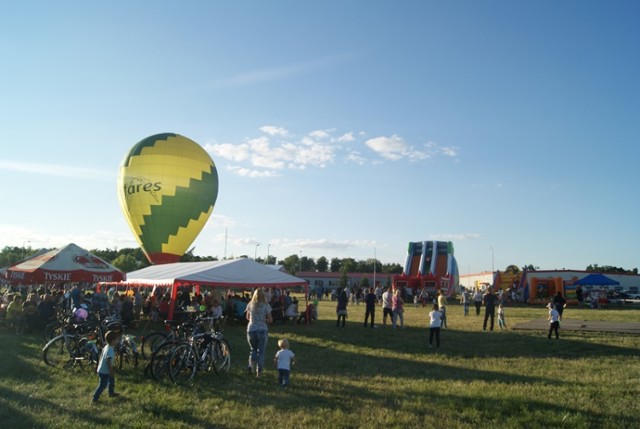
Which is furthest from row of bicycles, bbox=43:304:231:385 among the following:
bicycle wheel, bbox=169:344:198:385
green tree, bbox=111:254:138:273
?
green tree, bbox=111:254:138:273

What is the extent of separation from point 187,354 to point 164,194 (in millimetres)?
20193

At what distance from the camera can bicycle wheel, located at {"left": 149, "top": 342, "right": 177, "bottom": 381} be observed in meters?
9.34

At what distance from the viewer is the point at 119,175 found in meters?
30.2

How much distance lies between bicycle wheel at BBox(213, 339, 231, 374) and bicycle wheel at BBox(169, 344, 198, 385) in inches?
25.0

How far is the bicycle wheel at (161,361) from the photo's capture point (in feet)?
30.6

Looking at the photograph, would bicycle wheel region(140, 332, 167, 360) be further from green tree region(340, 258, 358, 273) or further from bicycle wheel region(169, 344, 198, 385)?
green tree region(340, 258, 358, 273)

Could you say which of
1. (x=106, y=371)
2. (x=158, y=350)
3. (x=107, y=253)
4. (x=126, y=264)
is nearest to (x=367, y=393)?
(x=158, y=350)

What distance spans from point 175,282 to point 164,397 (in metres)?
11.3

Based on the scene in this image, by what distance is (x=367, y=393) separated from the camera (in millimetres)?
8703

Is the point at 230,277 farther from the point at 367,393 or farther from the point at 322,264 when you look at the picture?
the point at 322,264

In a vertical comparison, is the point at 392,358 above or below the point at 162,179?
below

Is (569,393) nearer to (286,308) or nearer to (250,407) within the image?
(250,407)

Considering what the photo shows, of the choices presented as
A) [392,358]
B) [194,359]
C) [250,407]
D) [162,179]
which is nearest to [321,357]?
[392,358]

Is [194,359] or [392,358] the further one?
[392,358]
